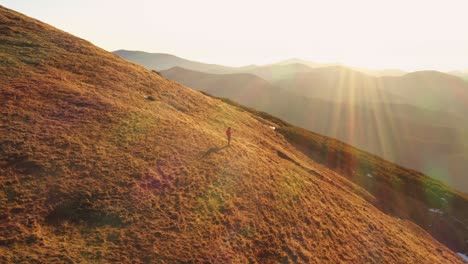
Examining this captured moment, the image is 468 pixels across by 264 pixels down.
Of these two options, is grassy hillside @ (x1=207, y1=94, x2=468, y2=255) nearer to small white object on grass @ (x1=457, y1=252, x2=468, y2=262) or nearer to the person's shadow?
small white object on grass @ (x1=457, y1=252, x2=468, y2=262)

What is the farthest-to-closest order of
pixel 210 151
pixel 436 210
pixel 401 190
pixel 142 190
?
pixel 401 190
pixel 436 210
pixel 210 151
pixel 142 190

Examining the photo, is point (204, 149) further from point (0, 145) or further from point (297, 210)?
point (0, 145)

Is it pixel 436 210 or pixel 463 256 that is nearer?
pixel 463 256

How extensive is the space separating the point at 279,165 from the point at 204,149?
10.6m

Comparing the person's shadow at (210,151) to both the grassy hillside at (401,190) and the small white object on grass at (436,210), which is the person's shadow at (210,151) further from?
the small white object on grass at (436,210)

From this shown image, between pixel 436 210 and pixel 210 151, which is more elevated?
pixel 210 151

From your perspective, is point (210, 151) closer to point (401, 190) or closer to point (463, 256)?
point (463, 256)

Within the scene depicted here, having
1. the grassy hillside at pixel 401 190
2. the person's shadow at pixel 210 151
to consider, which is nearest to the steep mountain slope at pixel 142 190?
the person's shadow at pixel 210 151

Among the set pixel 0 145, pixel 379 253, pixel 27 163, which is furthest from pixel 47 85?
pixel 379 253

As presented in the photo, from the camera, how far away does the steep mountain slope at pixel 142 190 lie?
17.0 m

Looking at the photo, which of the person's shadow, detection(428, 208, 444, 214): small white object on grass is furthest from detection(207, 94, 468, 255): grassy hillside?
the person's shadow

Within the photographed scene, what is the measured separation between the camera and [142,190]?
69.1 feet

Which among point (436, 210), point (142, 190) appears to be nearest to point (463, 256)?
point (436, 210)

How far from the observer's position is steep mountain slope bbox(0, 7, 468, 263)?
55.7 ft
